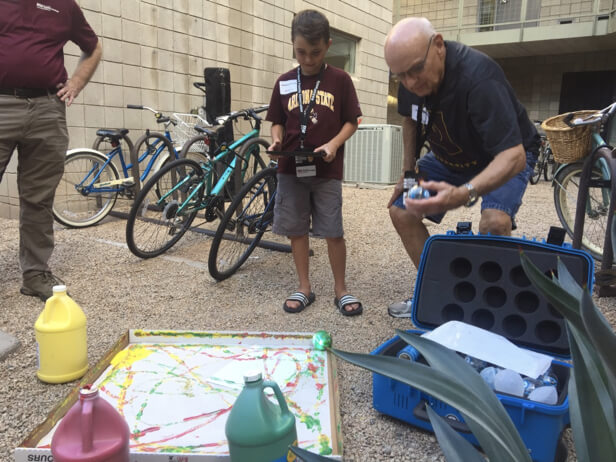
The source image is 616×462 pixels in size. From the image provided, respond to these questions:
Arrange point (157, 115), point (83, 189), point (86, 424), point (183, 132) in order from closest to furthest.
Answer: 1. point (86, 424)
2. point (83, 189)
3. point (157, 115)
4. point (183, 132)

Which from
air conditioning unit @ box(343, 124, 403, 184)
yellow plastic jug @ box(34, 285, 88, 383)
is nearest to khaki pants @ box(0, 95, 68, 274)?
yellow plastic jug @ box(34, 285, 88, 383)

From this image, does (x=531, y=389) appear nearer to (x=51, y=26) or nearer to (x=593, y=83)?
(x=51, y=26)

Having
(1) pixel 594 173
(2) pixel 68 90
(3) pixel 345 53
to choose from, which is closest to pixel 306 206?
(2) pixel 68 90

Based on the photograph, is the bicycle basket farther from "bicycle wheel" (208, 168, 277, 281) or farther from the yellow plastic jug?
the yellow plastic jug

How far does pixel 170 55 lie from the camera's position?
575 cm

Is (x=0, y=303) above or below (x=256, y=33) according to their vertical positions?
below

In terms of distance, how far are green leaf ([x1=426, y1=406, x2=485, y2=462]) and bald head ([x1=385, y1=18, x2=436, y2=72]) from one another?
1418mm

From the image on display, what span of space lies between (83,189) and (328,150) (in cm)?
304

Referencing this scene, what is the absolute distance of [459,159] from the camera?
2.22 meters

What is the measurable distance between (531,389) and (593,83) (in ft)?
45.8

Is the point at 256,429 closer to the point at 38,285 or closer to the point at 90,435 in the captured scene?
the point at 90,435

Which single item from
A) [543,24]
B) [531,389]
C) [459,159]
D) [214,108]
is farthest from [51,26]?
[543,24]

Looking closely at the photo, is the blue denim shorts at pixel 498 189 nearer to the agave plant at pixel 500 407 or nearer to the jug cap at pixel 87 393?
the agave plant at pixel 500 407

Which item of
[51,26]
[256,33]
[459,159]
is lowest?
[459,159]
